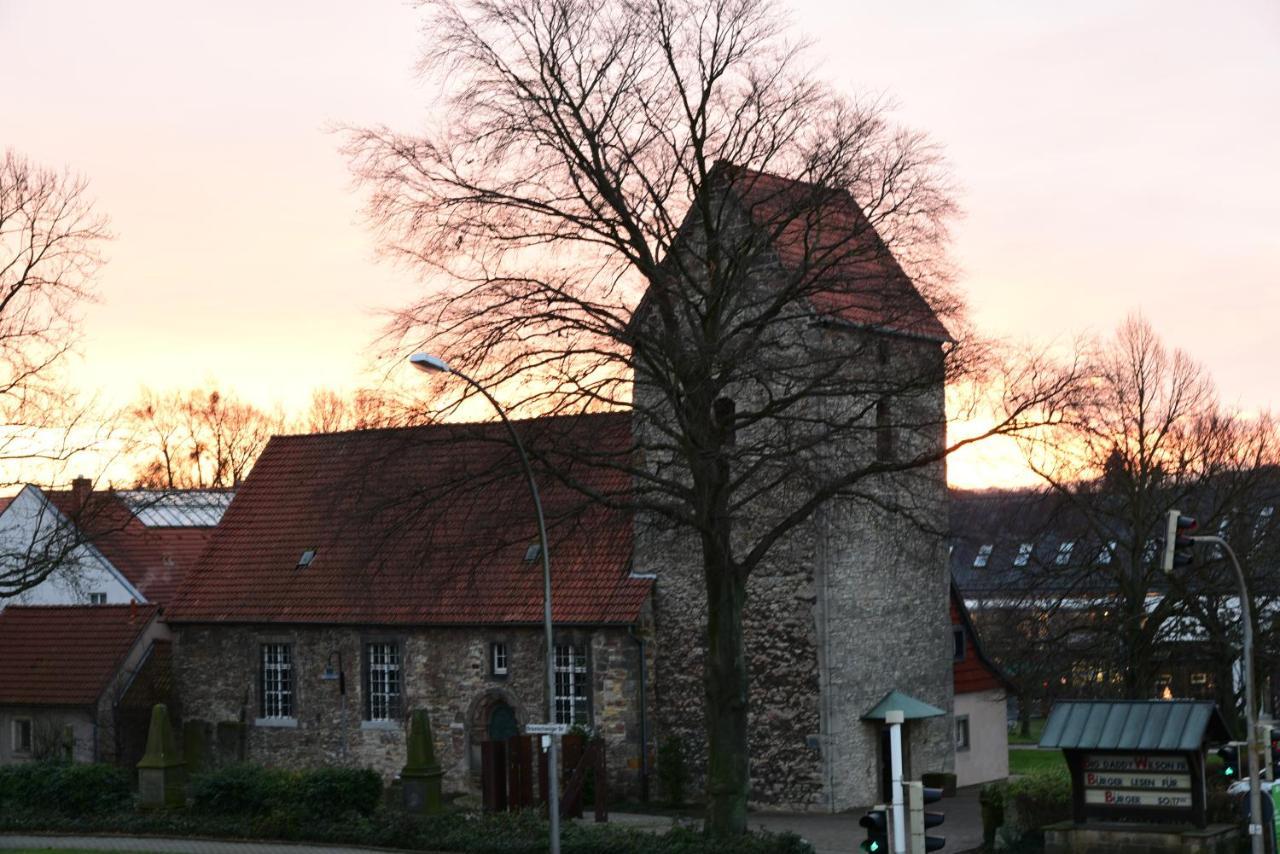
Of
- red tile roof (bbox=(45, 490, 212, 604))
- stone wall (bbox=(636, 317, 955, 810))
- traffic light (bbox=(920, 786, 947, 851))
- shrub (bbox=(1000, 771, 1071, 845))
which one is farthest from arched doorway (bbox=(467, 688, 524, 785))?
traffic light (bbox=(920, 786, 947, 851))

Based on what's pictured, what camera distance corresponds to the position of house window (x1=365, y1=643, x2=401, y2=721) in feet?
127

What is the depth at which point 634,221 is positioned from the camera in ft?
86.7

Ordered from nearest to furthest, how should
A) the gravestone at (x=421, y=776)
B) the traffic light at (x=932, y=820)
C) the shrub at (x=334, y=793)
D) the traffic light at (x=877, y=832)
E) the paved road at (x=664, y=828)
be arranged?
the traffic light at (x=932, y=820) → the traffic light at (x=877, y=832) → the paved road at (x=664, y=828) → the shrub at (x=334, y=793) → the gravestone at (x=421, y=776)

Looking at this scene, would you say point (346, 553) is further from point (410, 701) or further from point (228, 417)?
point (228, 417)

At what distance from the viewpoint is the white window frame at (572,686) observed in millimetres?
36594

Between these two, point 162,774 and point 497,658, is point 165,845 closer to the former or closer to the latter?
point 162,774

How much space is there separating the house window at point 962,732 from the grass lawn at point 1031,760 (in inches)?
258

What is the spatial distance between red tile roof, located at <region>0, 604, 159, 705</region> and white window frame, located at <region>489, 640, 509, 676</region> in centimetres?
948

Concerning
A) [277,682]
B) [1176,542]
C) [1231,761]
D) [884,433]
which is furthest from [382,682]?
[1176,542]

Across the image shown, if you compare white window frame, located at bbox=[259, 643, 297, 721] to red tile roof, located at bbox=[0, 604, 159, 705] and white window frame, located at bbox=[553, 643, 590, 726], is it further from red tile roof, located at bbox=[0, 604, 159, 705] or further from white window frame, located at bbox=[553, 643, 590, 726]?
white window frame, located at bbox=[553, 643, 590, 726]

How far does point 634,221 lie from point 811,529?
28.5ft

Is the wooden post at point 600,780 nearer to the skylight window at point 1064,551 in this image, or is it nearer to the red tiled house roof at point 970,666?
the red tiled house roof at point 970,666

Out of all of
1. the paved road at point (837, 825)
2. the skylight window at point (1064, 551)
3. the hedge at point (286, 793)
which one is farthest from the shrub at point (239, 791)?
the skylight window at point (1064, 551)

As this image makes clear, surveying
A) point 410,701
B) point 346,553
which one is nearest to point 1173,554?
point 410,701
